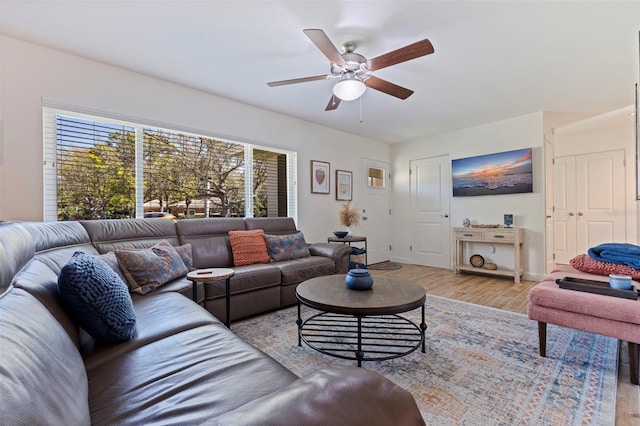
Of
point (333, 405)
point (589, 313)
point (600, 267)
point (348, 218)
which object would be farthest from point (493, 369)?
point (348, 218)

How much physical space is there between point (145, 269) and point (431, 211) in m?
4.72

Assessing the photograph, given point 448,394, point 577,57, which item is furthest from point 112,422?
point 577,57

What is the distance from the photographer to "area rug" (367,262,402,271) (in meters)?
4.98

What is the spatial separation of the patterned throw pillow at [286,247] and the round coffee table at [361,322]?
90cm

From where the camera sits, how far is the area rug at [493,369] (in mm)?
1426

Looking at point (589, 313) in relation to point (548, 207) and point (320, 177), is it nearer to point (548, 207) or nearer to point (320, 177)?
point (548, 207)

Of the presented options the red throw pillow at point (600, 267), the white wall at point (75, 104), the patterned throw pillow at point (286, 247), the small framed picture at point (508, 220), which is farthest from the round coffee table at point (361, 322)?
the small framed picture at point (508, 220)

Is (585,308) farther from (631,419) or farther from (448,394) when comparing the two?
(448,394)

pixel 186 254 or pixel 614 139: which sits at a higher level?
pixel 614 139

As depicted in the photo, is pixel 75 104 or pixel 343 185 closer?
pixel 75 104

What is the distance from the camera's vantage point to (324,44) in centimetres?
191

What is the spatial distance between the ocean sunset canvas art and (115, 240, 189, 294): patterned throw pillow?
4.56 metres

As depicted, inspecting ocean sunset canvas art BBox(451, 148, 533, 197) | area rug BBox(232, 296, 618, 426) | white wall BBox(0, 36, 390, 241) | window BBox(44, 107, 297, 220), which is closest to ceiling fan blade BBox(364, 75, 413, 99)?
white wall BBox(0, 36, 390, 241)

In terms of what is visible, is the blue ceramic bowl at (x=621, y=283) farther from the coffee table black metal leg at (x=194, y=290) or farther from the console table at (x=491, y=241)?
the coffee table black metal leg at (x=194, y=290)
